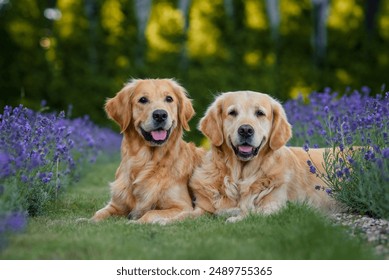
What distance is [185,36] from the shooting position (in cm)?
1317

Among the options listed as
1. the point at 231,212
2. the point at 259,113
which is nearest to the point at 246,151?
the point at 259,113

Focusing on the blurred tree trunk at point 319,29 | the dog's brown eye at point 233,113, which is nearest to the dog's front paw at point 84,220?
the dog's brown eye at point 233,113

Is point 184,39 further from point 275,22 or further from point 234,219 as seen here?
point 234,219

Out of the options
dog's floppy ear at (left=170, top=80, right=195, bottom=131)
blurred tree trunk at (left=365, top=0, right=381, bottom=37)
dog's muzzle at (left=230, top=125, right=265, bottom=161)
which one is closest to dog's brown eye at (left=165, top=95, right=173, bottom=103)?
dog's floppy ear at (left=170, top=80, right=195, bottom=131)

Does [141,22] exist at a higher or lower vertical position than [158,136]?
higher

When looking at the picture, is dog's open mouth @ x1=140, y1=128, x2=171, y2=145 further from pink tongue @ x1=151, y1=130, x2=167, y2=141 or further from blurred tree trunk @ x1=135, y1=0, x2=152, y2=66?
blurred tree trunk @ x1=135, y1=0, x2=152, y2=66

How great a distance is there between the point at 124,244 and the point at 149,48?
32.3ft

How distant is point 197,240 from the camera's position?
3.73 metres

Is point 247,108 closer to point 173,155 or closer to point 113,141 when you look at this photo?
point 173,155

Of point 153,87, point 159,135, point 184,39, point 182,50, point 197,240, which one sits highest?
point 184,39

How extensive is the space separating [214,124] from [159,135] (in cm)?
48

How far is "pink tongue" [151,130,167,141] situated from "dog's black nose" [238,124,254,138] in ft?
2.23

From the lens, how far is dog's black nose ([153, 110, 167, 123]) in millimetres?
4730
